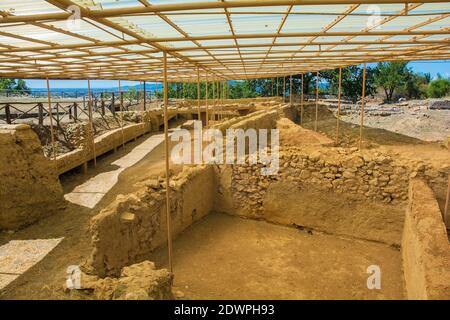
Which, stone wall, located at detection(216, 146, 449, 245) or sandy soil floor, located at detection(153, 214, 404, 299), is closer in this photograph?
sandy soil floor, located at detection(153, 214, 404, 299)

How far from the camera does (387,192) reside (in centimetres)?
702

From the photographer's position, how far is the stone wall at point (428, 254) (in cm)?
367

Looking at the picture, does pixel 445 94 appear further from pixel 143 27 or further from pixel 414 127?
pixel 143 27

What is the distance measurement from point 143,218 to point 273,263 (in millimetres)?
2673

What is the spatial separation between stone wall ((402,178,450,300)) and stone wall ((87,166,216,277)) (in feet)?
14.6

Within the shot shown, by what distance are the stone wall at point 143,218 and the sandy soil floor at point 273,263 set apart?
362 millimetres

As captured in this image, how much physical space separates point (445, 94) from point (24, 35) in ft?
146

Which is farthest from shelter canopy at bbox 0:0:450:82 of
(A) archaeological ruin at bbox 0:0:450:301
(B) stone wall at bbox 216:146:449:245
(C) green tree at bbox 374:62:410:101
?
(C) green tree at bbox 374:62:410:101

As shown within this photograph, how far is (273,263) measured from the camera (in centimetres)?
617

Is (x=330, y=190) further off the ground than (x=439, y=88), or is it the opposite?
(x=439, y=88)

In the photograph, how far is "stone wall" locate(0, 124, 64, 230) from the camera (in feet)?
22.5

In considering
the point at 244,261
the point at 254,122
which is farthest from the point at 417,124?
the point at 244,261

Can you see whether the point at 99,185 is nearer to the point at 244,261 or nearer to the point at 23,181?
the point at 23,181

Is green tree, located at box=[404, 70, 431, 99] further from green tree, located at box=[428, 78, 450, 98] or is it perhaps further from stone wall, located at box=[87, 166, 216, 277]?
stone wall, located at box=[87, 166, 216, 277]
